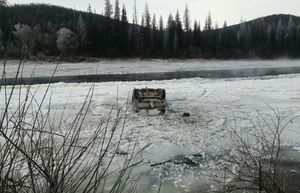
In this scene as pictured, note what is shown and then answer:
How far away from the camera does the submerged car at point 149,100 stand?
9828 mm

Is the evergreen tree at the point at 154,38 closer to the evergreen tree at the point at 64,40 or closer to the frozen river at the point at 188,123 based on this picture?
the evergreen tree at the point at 64,40

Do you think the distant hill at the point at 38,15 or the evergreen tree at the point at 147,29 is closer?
the evergreen tree at the point at 147,29

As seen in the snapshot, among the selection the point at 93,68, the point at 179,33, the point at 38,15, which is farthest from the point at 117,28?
the point at 93,68

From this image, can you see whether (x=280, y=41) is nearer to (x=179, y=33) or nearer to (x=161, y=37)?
(x=179, y=33)

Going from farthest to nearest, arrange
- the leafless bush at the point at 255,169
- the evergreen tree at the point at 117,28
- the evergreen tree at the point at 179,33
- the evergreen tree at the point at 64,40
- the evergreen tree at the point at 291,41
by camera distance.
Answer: the evergreen tree at the point at 291,41
the evergreen tree at the point at 179,33
the evergreen tree at the point at 117,28
the evergreen tree at the point at 64,40
the leafless bush at the point at 255,169

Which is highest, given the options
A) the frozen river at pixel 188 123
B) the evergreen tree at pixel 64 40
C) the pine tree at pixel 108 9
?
the pine tree at pixel 108 9

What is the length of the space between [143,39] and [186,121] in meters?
48.0

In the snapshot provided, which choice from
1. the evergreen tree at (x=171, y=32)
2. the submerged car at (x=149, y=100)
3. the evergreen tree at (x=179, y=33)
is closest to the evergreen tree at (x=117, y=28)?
the evergreen tree at (x=171, y=32)

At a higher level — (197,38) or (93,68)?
(197,38)

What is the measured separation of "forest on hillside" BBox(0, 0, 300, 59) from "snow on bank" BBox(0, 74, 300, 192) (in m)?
26.6

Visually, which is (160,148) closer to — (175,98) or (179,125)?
(179,125)

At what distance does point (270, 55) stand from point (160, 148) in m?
69.3

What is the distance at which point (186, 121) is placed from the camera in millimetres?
9039

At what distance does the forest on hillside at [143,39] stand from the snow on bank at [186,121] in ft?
87.4
